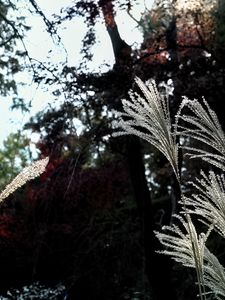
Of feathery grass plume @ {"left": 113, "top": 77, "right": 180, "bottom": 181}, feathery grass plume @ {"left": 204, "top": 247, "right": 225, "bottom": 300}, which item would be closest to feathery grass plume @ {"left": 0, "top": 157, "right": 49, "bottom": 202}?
feathery grass plume @ {"left": 113, "top": 77, "right": 180, "bottom": 181}

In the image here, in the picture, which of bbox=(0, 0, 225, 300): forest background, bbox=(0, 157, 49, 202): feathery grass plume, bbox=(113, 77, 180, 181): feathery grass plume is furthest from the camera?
bbox=(0, 0, 225, 300): forest background

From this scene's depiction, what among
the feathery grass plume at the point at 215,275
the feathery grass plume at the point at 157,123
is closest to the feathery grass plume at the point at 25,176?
the feathery grass plume at the point at 157,123

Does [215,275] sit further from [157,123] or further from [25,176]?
[25,176]

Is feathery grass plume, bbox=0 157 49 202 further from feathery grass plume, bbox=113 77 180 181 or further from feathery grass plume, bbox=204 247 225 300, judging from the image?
feathery grass plume, bbox=204 247 225 300

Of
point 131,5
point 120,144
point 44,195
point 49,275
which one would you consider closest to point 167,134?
point 131,5

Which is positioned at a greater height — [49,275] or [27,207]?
[27,207]

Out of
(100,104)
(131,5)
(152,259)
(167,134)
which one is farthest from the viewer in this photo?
(152,259)

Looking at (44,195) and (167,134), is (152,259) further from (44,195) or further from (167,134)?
(167,134)

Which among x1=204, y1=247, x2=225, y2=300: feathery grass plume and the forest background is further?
the forest background
